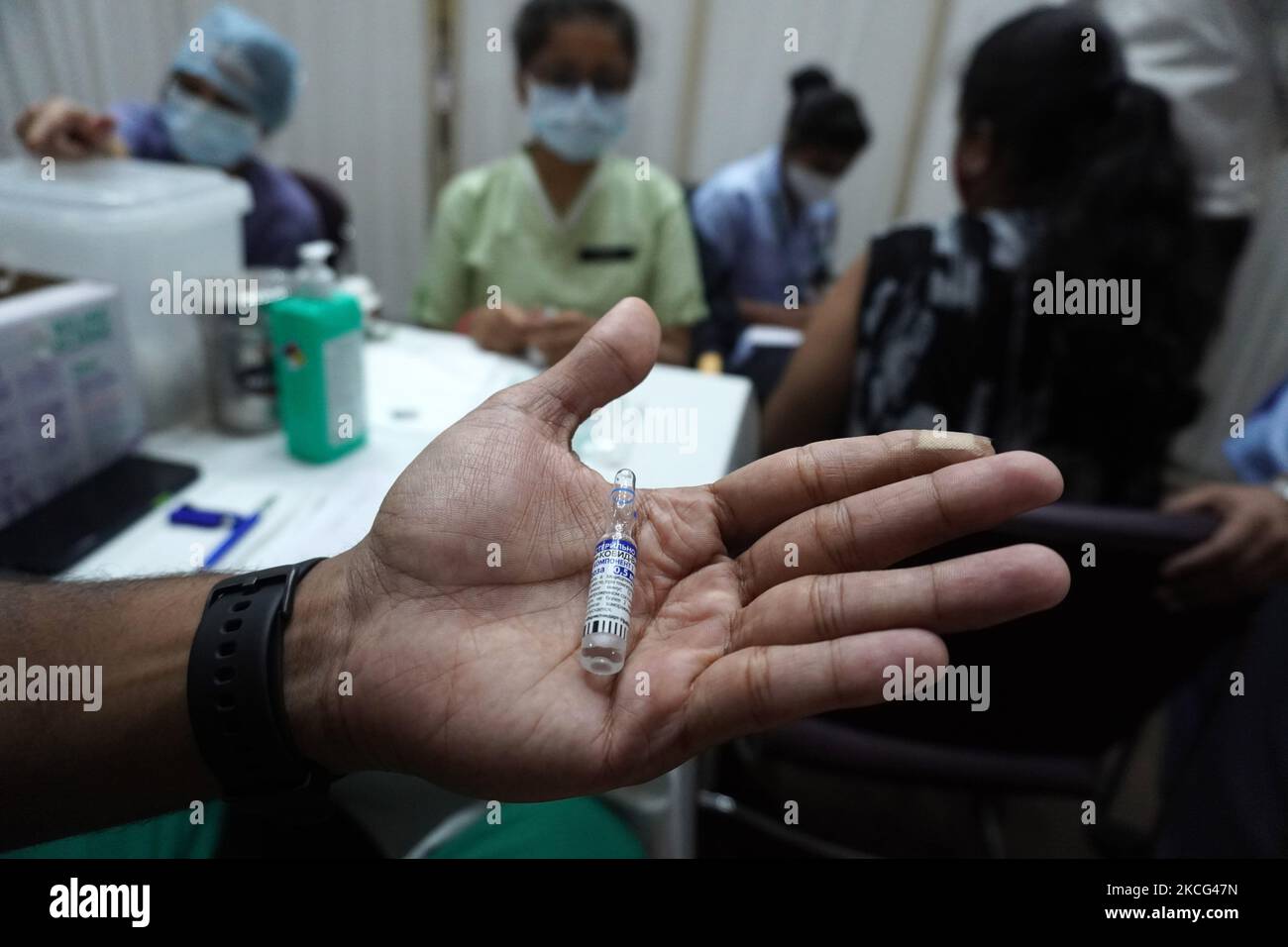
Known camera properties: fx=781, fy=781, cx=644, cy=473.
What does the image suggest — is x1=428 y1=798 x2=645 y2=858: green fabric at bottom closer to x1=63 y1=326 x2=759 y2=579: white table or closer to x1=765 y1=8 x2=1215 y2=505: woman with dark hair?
x1=63 y1=326 x2=759 y2=579: white table

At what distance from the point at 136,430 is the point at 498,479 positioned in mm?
588

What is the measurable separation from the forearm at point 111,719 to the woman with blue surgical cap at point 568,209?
3.43 feet

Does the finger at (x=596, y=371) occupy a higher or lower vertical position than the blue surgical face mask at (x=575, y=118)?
lower

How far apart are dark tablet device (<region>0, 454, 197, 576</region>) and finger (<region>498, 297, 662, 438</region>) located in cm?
47

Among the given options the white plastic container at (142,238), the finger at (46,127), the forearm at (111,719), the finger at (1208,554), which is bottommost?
the forearm at (111,719)

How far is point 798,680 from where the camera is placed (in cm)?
48

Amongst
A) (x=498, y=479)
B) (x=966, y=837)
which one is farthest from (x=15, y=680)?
(x=966, y=837)

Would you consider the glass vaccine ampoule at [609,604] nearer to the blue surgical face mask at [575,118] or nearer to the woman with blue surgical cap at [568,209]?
the woman with blue surgical cap at [568,209]

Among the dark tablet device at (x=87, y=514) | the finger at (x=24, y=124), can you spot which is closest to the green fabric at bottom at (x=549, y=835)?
the dark tablet device at (x=87, y=514)

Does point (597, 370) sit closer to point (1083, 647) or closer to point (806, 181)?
point (1083, 647)

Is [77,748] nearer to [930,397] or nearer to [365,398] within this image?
[365,398]

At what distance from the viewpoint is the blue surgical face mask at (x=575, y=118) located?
1646 mm

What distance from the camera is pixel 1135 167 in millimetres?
1023
